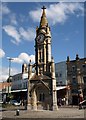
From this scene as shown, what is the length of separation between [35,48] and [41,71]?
4.43 m

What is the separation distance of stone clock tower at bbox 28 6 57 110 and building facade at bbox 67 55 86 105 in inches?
609

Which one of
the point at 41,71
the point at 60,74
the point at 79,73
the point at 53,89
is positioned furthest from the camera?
the point at 60,74

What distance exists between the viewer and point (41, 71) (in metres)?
42.0

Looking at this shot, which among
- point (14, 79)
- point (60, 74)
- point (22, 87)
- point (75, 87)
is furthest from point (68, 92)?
point (14, 79)

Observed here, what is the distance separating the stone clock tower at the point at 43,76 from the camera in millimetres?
39469

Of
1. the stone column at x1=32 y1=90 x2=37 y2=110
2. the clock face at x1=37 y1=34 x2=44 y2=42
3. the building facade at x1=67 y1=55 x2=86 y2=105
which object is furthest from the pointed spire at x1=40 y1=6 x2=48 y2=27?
the building facade at x1=67 y1=55 x2=86 y2=105

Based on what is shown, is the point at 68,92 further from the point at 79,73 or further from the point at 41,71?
the point at 41,71

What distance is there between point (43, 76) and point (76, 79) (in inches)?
709

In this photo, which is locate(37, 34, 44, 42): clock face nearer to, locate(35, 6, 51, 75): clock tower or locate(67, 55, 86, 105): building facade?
locate(35, 6, 51, 75): clock tower

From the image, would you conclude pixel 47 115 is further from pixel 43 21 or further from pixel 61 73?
pixel 61 73

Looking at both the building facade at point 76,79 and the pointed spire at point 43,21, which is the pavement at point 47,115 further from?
the building facade at point 76,79

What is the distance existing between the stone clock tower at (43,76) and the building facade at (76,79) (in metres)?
15.5

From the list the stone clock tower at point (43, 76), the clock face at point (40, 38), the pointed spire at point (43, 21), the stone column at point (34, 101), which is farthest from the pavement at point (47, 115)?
the pointed spire at point (43, 21)

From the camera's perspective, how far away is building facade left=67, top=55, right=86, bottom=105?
55566mm
